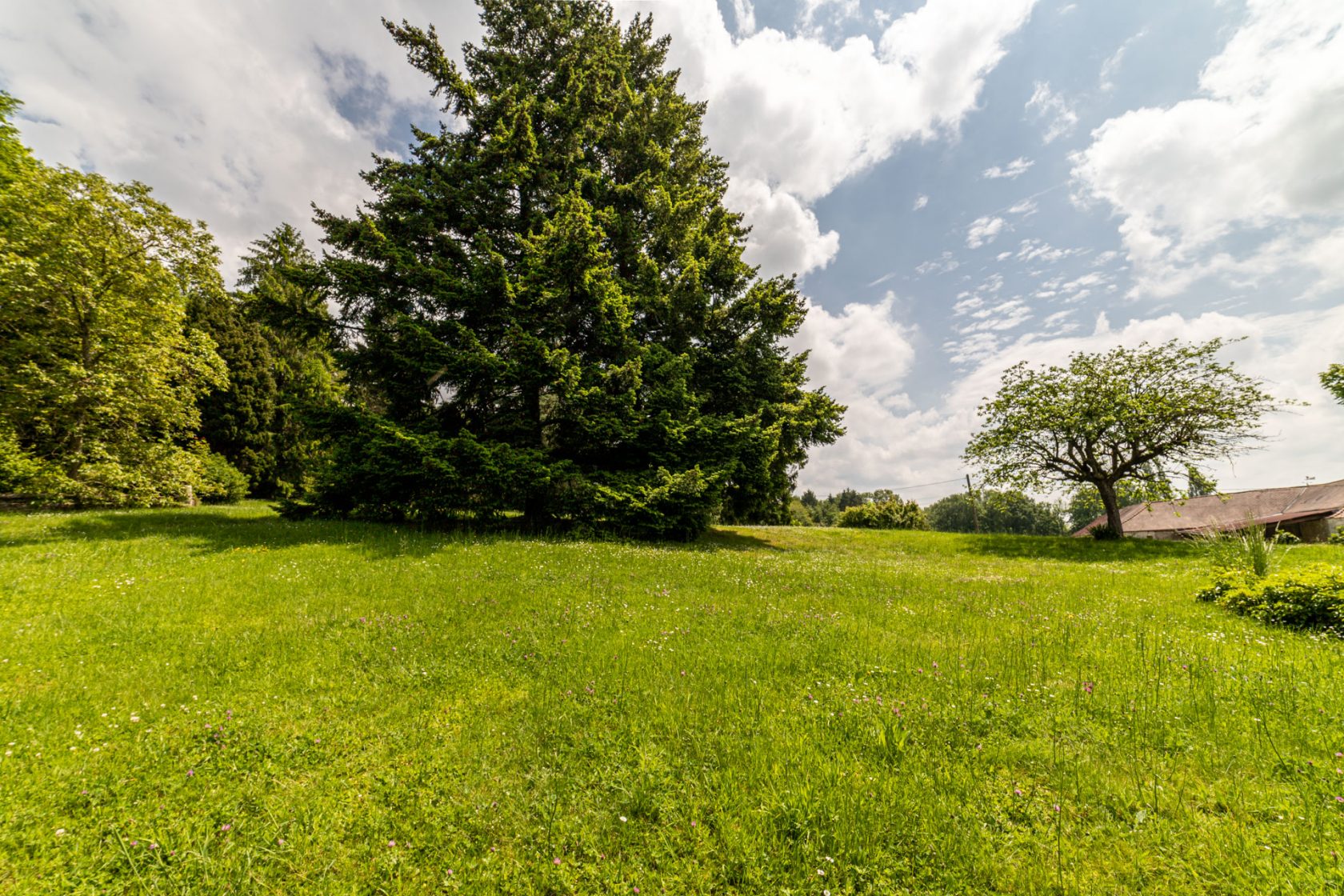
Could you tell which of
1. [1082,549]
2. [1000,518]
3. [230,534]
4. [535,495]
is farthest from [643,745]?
[1000,518]

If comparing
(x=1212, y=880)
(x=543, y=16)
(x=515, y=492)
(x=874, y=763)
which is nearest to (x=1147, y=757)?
(x=1212, y=880)

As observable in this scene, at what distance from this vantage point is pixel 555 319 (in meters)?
17.7

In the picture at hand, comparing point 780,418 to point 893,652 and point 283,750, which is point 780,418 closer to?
point 893,652

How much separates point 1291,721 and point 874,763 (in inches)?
170

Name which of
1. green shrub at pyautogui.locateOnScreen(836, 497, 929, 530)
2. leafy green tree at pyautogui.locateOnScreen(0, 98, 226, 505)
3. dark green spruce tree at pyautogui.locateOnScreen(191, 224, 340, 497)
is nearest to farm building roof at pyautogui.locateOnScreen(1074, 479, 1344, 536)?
green shrub at pyautogui.locateOnScreen(836, 497, 929, 530)

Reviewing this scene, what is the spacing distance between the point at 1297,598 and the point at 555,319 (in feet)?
65.2

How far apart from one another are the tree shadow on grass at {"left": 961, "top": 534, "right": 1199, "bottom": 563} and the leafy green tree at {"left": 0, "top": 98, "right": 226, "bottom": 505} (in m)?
38.3

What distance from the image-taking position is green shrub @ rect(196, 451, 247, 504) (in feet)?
84.1

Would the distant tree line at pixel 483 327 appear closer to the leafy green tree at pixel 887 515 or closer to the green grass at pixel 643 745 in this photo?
the green grass at pixel 643 745

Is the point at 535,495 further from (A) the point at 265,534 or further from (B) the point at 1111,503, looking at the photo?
(B) the point at 1111,503

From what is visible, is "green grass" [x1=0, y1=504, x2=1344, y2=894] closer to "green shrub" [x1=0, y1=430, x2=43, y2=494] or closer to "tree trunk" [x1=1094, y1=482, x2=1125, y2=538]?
"green shrub" [x1=0, y1=430, x2=43, y2=494]

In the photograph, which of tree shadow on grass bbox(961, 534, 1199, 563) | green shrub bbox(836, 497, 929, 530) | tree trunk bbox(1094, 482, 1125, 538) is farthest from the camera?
green shrub bbox(836, 497, 929, 530)

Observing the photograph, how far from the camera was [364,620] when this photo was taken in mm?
7141

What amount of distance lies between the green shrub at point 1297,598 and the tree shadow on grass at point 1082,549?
13.0 m
